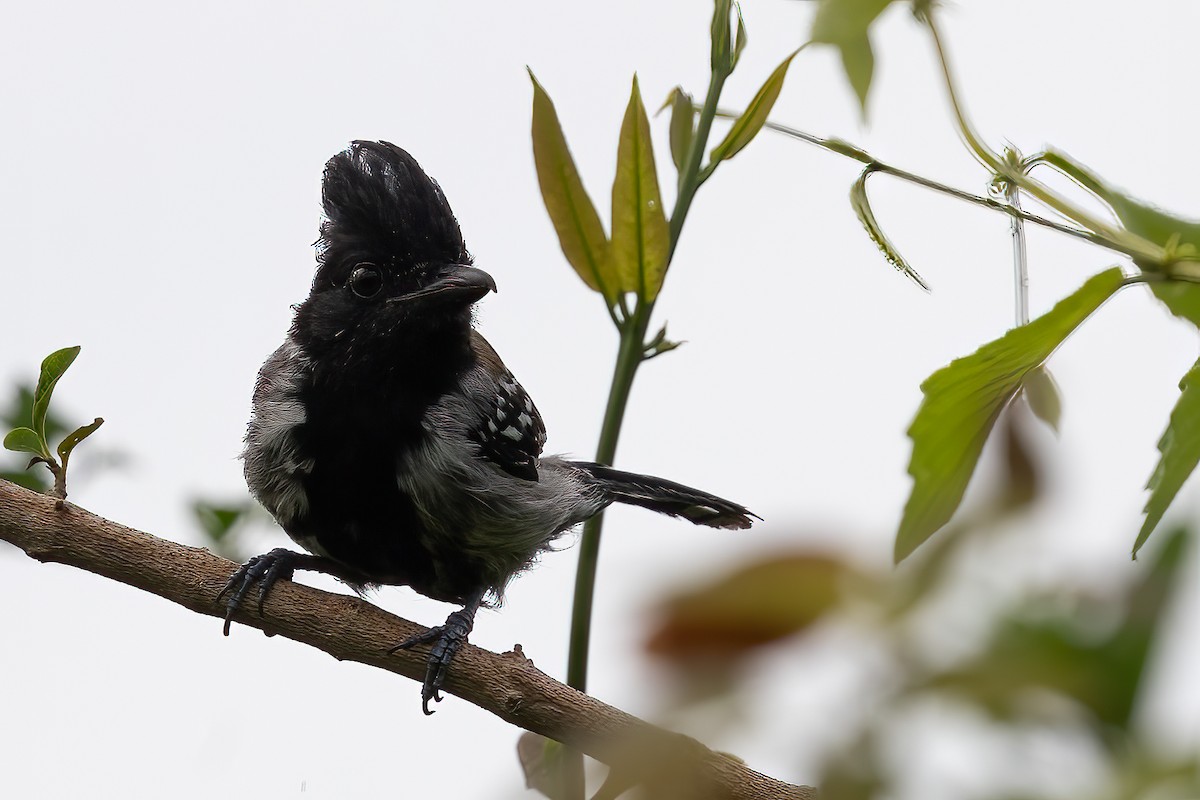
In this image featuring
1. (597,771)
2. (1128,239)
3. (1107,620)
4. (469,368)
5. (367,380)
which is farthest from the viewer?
(469,368)

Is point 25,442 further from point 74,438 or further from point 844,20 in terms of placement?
point 844,20

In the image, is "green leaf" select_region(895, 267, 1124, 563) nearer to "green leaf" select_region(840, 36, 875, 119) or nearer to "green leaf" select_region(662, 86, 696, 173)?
"green leaf" select_region(840, 36, 875, 119)

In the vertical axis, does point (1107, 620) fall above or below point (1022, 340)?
below

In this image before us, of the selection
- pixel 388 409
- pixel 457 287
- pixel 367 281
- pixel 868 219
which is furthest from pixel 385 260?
pixel 868 219

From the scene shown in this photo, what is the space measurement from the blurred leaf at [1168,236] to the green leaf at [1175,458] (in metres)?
0.13

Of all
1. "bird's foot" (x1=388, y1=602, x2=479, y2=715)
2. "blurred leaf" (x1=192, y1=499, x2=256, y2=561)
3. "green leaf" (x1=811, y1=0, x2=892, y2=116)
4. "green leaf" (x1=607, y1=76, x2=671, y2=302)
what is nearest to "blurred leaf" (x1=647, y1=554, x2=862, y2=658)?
"green leaf" (x1=811, y1=0, x2=892, y2=116)

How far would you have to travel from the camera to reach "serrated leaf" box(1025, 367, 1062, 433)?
2.15ft

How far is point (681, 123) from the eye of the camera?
194 cm

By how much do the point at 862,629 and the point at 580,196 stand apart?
1793 mm

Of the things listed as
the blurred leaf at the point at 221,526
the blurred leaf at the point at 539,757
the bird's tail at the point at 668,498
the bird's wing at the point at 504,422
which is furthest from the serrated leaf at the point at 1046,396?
the bird's tail at the point at 668,498

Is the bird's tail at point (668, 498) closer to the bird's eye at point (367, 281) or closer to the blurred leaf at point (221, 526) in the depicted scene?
the bird's eye at point (367, 281)

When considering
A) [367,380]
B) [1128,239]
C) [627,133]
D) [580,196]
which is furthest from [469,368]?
[1128,239]

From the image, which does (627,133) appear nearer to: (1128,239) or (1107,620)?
(1128,239)

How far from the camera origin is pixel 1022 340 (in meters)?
0.75
